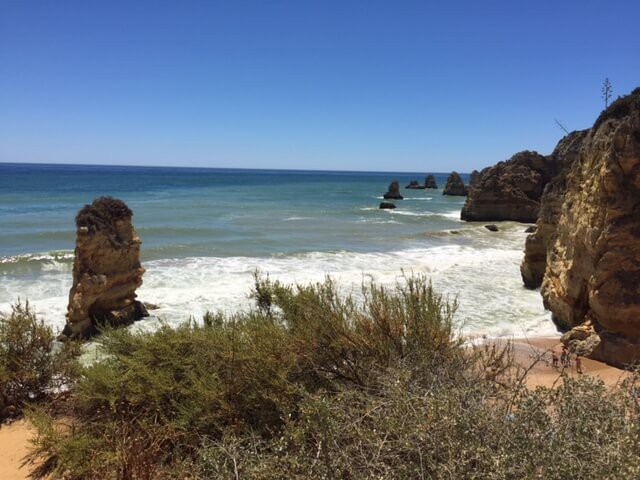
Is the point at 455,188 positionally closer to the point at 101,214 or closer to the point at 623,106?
the point at 623,106

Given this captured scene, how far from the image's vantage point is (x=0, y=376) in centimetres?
582

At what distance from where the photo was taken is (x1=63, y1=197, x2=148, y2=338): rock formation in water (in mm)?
9844

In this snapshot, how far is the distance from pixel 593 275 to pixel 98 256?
400 inches

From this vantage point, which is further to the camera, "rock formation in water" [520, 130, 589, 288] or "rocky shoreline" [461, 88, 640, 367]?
"rock formation in water" [520, 130, 589, 288]

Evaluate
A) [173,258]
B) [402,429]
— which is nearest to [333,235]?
[173,258]

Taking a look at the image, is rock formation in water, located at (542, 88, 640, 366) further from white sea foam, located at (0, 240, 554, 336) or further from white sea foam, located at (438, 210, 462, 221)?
white sea foam, located at (438, 210, 462, 221)

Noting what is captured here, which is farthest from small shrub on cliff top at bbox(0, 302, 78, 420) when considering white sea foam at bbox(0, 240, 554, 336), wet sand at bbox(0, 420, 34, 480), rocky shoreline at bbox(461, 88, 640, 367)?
rocky shoreline at bbox(461, 88, 640, 367)

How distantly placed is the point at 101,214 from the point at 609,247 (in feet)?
34.5

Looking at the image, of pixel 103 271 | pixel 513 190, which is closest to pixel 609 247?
pixel 103 271

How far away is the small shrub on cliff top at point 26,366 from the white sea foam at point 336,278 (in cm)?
408

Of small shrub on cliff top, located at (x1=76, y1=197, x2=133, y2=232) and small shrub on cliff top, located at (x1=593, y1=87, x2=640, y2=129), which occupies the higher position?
small shrub on cliff top, located at (x1=593, y1=87, x2=640, y2=129)

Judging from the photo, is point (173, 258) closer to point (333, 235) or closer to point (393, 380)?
point (333, 235)

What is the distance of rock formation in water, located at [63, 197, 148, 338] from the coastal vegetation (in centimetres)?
399

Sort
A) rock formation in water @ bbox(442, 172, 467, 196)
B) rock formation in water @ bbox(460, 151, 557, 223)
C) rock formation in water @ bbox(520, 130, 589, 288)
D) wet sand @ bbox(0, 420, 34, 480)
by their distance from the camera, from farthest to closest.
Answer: rock formation in water @ bbox(442, 172, 467, 196) → rock formation in water @ bbox(460, 151, 557, 223) → rock formation in water @ bbox(520, 130, 589, 288) → wet sand @ bbox(0, 420, 34, 480)
